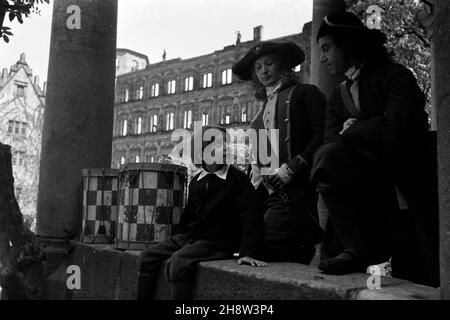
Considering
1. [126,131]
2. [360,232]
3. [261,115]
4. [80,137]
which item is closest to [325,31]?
[261,115]

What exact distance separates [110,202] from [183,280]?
7.43 ft

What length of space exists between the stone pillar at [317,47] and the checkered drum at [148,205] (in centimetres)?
288

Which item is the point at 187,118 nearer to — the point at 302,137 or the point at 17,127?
the point at 17,127

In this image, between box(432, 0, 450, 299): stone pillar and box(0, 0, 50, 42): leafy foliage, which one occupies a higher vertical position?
box(0, 0, 50, 42): leafy foliage

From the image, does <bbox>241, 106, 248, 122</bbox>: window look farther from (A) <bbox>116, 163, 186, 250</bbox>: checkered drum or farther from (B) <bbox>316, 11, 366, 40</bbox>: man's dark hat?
(B) <bbox>316, 11, 366, 40</bbox>: man's dark hat

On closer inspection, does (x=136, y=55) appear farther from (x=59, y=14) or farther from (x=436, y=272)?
(x=436, y=272)

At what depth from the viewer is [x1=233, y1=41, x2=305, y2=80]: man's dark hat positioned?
12.6 ft

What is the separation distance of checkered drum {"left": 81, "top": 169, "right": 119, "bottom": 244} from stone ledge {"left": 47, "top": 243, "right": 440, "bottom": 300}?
11.6 inches

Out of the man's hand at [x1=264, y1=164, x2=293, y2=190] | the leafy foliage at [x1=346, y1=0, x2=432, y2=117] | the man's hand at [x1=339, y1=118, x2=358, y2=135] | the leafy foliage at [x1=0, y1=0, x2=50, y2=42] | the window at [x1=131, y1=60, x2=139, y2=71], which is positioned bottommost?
the man's hand at [x1=264, y1=164, x2=293, y2=190]

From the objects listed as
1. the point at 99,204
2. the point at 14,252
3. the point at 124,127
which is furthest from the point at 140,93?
the point at 99,204

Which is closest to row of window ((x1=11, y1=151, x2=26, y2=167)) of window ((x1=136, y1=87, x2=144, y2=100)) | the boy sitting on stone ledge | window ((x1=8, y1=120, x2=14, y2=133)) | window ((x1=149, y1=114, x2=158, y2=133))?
window ((x1=8, y1=120, x2=14, y2=133))

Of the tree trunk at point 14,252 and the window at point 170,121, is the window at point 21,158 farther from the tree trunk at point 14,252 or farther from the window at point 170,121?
the tree trunk at point 14,252

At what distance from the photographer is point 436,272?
2.79 m

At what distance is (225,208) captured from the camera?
12.0 feet
